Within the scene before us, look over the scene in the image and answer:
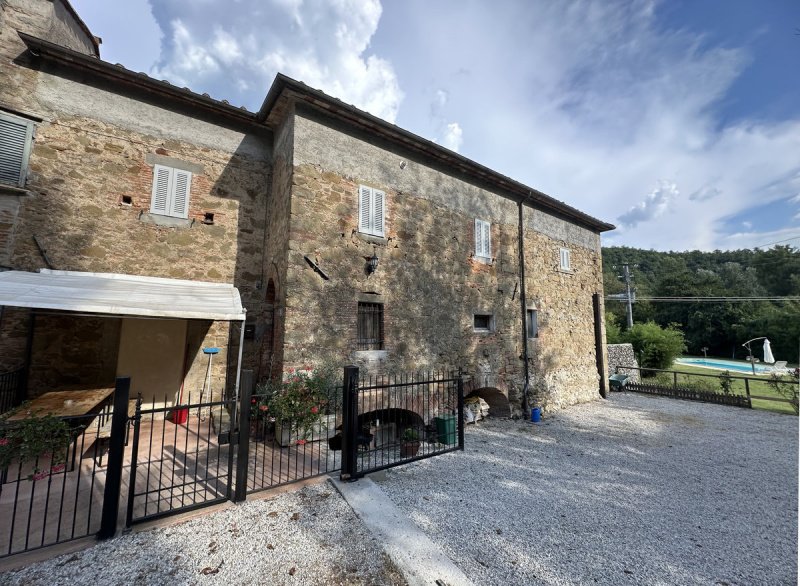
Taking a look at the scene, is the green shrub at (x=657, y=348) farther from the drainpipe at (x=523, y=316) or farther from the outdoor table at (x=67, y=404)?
the outdoor table at (x=67, y=404)

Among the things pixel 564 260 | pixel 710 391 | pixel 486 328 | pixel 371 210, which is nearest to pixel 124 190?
pixel 371 210

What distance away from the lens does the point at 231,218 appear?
784 cm

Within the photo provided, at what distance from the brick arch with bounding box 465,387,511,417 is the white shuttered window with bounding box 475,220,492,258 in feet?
14.1

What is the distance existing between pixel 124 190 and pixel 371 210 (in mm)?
5303

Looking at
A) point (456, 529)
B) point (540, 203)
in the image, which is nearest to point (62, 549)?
point (456, 529)

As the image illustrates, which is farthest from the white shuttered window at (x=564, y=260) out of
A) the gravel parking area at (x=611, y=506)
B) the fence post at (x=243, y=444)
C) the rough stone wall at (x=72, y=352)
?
the rough stone wall at (x=72, y=352)

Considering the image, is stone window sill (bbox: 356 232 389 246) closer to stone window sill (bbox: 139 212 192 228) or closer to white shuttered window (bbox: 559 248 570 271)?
stone window sill (bbox: 139 212 192 228)

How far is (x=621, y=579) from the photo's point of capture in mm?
3322

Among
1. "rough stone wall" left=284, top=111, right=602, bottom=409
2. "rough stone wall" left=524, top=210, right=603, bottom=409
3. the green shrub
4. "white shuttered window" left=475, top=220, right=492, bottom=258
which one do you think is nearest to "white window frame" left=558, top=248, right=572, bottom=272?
"rough stone wall" left=524, top=210, right=603, bottom=409

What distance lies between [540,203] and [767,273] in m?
51.9

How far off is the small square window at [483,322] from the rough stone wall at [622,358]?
12.8 m

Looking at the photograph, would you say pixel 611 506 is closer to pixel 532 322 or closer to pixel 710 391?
pixel 532 322

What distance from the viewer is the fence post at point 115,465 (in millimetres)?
3289

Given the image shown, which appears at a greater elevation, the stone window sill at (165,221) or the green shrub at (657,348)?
the stone window sill at (165,221)
